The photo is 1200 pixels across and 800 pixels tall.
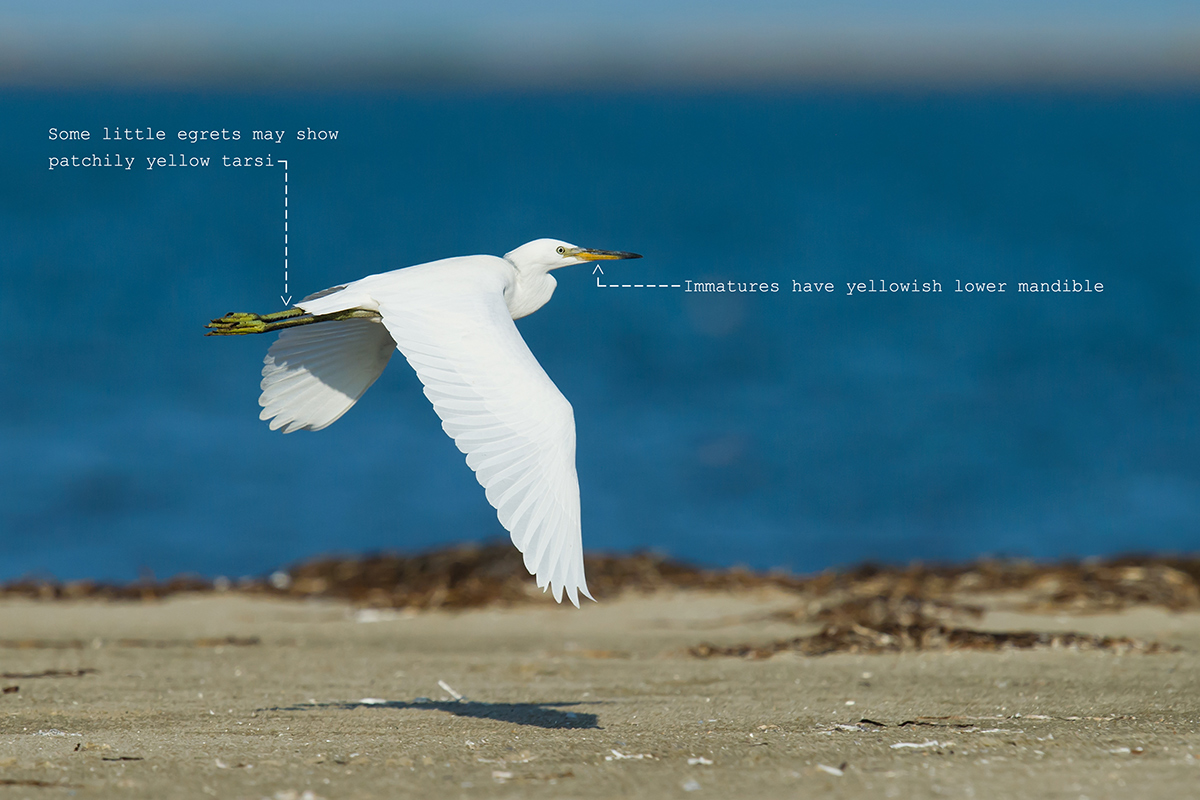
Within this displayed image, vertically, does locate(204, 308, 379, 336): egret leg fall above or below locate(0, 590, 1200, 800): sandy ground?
above

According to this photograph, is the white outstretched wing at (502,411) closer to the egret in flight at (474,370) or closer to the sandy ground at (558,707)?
the egret in flight at (474,370)

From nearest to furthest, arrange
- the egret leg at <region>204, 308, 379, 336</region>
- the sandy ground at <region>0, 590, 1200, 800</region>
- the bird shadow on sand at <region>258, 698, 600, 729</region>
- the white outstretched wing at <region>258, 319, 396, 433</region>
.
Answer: the sandy ground at <region>0, 590, 1200, 800</region>, the bird shadow on sand at <region>258, 698, 600, 729</region>, the egret leg at <region>204, 308, 379, 336</region>, the white outstretched wing at <region>258, 319, 396, 433</region>

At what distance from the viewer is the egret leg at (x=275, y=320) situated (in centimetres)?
507

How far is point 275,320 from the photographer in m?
5.15

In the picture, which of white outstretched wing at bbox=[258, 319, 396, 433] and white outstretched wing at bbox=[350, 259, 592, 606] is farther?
white outstretched wing at bbox=[258, 319, 396, 433]

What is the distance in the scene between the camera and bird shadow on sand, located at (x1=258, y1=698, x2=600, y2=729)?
15.0 feet

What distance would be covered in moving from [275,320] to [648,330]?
13776 mm

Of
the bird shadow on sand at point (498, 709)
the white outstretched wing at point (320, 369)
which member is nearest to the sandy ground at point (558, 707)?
the bird shadow on sand at point (498, 709)

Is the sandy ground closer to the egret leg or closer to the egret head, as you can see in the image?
the egret leg

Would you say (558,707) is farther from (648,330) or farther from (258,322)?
(648,330)

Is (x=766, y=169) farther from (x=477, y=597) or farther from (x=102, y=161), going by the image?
(x=477, y=597)

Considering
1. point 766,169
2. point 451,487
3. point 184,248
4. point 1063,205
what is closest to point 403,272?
point 451,487

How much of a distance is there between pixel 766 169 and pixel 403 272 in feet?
97.3

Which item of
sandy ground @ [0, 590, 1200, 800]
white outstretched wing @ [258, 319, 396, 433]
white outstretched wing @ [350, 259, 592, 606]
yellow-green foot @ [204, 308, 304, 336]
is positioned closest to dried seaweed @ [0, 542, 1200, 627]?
sandy ground @ [0, 590, 1200, 800]
